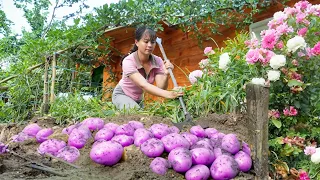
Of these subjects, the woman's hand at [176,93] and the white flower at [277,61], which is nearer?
the white flower at [277,61]

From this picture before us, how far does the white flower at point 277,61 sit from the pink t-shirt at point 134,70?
1.52 meters

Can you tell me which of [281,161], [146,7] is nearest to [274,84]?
[281,161]

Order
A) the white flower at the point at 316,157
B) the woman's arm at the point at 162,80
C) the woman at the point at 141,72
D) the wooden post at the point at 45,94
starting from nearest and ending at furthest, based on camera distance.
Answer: the white flower at the point at 316,157
the woman at the point at 141,72
the woman's arm at the point at 162,80
the wooden post at the point at 45,94

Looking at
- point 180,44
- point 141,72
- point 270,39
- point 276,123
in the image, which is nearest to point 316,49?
point 270,39

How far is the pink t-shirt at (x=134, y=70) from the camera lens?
3305mm

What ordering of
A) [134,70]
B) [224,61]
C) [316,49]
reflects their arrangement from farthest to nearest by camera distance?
[134,70], [224,61], [316,49]

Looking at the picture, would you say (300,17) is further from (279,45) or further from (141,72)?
(141,72)

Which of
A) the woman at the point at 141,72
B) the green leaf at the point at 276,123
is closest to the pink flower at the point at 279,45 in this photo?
the green leaf at the point at 276,123

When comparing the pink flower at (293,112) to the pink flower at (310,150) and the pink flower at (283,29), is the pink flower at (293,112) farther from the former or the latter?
the pink flower at (283,29)

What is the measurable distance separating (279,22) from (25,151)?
1.86 metres

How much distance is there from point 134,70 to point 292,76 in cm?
159

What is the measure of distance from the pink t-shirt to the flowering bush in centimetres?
144

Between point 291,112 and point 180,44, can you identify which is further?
point 180,44

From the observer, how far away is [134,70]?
325 centimetres
